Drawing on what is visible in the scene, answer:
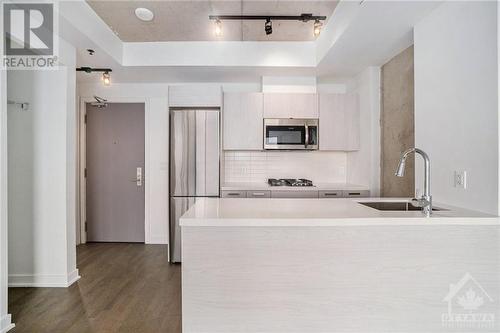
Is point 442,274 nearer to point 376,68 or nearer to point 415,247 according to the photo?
point 415,247

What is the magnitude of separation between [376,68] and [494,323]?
9.46 ft

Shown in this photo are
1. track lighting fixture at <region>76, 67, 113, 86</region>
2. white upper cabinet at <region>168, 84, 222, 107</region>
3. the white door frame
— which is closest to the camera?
track lighting fixture at <region>76, 67, 113, 86</region>

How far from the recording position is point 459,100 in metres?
2.00

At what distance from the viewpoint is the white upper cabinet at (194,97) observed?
12.3 ft

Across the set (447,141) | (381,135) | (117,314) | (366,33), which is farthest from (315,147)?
(117,314)

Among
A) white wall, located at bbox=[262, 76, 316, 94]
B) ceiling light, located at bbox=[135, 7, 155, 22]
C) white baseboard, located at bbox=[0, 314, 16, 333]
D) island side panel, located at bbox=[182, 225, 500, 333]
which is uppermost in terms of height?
ceiling light, located at bbox=[135, 7, 155, 22]

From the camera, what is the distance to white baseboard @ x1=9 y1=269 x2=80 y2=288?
2910mm

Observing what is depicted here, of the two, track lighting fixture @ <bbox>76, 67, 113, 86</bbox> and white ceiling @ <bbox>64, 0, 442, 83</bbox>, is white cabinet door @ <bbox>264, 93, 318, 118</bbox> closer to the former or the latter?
white ceiling @ <bbox>64, 0, 442, 83</bbox>

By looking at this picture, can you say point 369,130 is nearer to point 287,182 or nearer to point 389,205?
point 287,182

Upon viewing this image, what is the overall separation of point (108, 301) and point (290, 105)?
3039 mm

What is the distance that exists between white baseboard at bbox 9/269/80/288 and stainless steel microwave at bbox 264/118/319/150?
107 inches

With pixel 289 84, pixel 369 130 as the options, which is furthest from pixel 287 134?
pixel 369 130

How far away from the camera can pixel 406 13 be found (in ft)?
7.67

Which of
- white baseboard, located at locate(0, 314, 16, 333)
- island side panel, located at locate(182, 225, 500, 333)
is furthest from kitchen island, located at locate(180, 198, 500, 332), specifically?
white baseboard, located at locate(0, 314, 16, 333)
